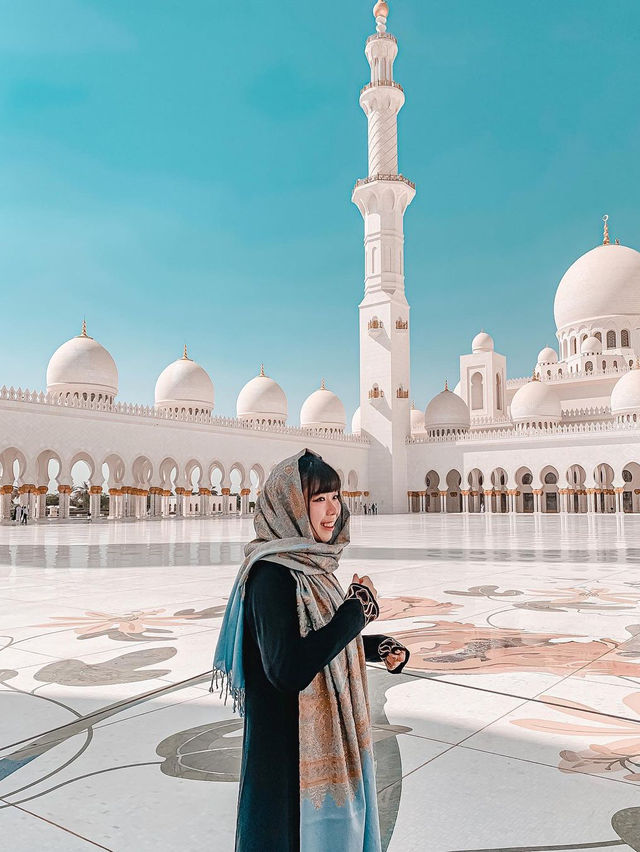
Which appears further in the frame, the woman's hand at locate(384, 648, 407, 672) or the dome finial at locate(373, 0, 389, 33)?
the dome finial at locate(373, 0, 389, 33)

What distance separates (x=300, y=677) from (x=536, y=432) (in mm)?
26852

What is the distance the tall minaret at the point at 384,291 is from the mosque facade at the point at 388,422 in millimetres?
57

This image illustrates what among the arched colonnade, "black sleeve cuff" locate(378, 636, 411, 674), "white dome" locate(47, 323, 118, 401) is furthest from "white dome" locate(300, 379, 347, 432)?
"black sleeve cuff" locate(378, 636, 411, 674)

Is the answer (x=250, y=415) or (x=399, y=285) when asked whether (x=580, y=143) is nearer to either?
(x=399, y=285)

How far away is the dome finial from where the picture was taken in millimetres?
27031

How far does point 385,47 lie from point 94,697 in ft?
95.0

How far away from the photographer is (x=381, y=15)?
1067 inches

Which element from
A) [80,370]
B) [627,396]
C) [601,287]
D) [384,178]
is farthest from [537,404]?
[80,370]

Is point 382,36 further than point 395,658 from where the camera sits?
Yes

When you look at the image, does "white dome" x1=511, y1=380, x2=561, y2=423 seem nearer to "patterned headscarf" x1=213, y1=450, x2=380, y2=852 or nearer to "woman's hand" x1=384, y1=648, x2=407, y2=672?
"woman's hand" x1=384, y1=648, x2=407, y2=672

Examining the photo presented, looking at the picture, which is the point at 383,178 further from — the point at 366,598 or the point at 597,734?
the point at 366,598

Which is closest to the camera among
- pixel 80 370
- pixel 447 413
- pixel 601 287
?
pixel 80 370

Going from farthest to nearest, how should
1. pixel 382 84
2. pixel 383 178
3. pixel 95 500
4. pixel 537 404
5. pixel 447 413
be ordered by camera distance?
pixel 447 413 → pixel 537 404 → pixel 383 178 → pixel 382 84 → pixel 95 500

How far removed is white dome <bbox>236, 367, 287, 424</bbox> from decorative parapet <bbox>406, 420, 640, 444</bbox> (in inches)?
216
